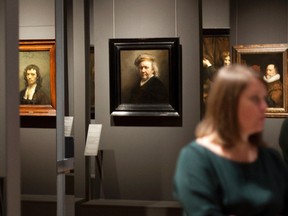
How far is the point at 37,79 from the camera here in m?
4.96

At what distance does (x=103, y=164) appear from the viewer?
714cm

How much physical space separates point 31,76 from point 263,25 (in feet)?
13.7

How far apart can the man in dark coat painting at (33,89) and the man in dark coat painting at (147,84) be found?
1.82 metres

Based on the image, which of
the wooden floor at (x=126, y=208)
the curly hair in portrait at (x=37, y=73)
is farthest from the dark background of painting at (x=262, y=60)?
the curly hair in portrait at (x=37, y=73)

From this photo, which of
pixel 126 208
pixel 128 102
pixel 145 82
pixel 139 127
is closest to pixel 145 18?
pixel 145 82

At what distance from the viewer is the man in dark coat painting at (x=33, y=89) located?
15.5 feet

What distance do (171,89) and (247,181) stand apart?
14.1 ft

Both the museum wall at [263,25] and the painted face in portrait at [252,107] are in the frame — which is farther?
the museum wall at [263,25]

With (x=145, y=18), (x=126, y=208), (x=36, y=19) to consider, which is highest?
(x=145, y=18)

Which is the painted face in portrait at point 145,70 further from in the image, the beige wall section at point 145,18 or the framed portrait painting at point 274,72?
the framed portrait painting at point 274,72

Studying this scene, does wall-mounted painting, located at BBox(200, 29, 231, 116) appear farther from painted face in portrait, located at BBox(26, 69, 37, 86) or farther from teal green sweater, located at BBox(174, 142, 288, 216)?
teal green sweater, located at BBox(174, 142, 288, 216)

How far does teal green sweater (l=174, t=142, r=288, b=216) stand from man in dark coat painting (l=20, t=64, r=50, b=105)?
8.01 ft

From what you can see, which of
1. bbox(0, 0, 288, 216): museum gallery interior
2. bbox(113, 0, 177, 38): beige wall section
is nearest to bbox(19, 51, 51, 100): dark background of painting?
bbox(0, 0, 288, 216): museum gallery interior

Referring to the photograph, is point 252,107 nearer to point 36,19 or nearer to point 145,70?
point 36,19
